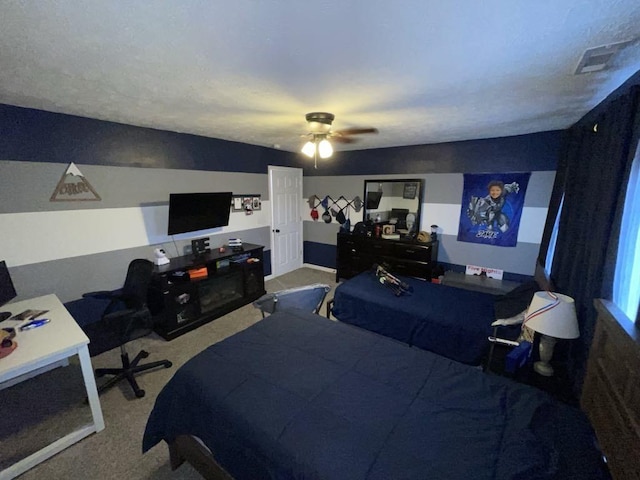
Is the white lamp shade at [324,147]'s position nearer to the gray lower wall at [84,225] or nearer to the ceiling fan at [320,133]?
the ceiling fan at [320,133]

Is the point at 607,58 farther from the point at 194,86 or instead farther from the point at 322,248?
the point at 322,248

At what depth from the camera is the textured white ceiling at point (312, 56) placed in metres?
0.99

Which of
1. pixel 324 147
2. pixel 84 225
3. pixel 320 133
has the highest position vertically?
pixel 320 133

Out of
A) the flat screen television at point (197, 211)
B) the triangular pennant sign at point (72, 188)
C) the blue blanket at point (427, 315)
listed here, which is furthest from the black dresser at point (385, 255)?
the triangular pennant sign at point (72, 188)

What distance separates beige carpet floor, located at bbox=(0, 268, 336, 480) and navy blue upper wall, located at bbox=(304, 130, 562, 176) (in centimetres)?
381

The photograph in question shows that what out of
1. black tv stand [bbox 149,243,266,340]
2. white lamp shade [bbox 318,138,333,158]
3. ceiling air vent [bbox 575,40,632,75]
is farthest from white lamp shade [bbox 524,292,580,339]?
black tv stand [bbox 149,243,266,340]

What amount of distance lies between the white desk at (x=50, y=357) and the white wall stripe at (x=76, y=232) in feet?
2.08

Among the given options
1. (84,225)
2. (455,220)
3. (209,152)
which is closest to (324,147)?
(209,152)

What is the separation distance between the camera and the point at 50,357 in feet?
5.49

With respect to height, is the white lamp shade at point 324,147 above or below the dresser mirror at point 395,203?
above

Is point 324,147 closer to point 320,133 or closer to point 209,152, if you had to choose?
point 320,133

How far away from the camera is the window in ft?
4.52

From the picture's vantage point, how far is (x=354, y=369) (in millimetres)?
1642

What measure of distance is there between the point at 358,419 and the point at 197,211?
3097 millimetres
